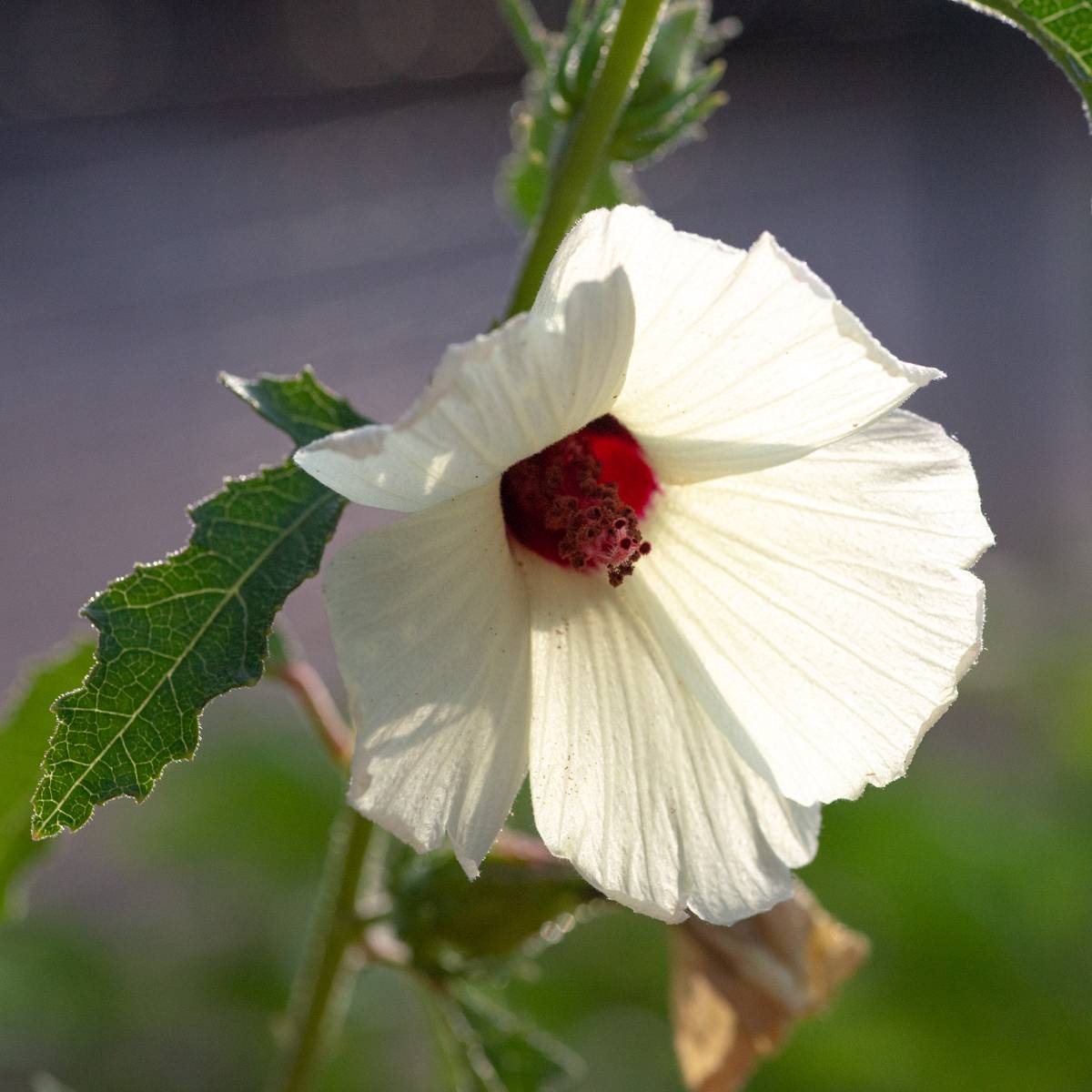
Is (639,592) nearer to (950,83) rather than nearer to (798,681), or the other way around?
(798,681)

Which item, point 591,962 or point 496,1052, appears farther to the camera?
point 591,962

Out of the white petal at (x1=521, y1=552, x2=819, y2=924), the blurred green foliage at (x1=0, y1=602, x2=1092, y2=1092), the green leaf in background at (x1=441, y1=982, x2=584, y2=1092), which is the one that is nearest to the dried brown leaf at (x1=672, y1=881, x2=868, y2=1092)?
the green leaf in background at (x1=441, y1=982, x2=584, y2=1092)

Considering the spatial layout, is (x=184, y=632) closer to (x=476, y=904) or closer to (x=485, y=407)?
(x=485, y=407)

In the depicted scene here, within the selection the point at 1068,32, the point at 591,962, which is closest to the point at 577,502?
the point at 1068,32

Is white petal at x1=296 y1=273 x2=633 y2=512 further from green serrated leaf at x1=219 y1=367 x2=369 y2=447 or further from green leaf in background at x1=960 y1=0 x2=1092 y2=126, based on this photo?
green leaf in background at x1=960 y1=0 x2=1092 y2=126

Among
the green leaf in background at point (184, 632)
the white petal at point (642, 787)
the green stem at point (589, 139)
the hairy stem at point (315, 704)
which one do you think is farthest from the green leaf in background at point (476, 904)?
the green stem at point (589, 139)

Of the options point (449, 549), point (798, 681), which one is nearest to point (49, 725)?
point (449, 549)
